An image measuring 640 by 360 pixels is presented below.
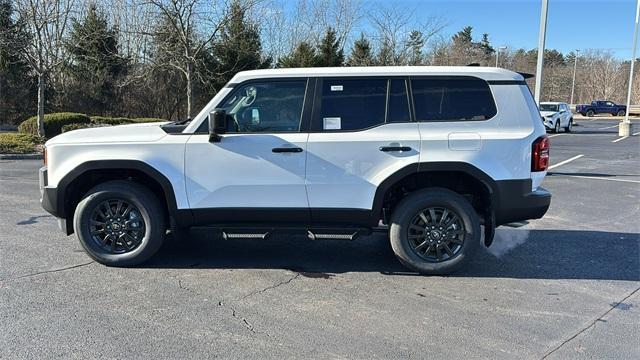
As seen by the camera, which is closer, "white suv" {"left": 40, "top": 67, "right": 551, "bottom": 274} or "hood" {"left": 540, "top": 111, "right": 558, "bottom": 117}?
"white suv" {"left": 40, "top": 67, "right": 551, "bottom": 274}

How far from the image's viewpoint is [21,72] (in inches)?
959

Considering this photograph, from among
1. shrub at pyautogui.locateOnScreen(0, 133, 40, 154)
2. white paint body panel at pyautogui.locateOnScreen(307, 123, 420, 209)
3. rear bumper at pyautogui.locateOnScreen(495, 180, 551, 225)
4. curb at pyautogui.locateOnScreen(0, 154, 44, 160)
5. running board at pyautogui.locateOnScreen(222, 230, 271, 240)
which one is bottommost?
curb at pyautogui.locateOnScreen(0, 154, 44, 160)

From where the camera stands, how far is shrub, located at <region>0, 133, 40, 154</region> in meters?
14.9

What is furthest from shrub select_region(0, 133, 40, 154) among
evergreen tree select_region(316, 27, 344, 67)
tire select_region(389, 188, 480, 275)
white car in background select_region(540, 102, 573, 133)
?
white car in background select_region(540, 102, 573, 133)

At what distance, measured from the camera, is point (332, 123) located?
489 centimetres

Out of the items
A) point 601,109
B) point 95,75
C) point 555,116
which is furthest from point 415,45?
point 601,109

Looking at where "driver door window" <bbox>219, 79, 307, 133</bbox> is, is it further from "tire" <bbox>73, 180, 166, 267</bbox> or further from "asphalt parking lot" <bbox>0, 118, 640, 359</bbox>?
"asphalt parking lot" <bbox>0, 118, 640, 359</bbox>

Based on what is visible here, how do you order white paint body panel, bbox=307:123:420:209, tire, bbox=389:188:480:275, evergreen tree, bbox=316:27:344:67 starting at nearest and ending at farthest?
white paint body panel, bbox=307:123:420:209
tire, bbox=389:188:480:275
evergreen tree, bbox=316:27:344:67

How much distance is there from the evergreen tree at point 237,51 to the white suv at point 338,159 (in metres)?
18.8

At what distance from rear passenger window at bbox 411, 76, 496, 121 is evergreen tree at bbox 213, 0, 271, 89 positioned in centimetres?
1913

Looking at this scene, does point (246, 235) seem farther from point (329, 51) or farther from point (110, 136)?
point (329, 51)

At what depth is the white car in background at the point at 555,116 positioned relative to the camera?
26391mm

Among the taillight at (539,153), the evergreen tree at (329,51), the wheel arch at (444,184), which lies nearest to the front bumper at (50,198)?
the wheel arch at (444,184)

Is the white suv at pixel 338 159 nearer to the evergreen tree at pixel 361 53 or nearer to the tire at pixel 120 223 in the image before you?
the tire at pixel 120 223
